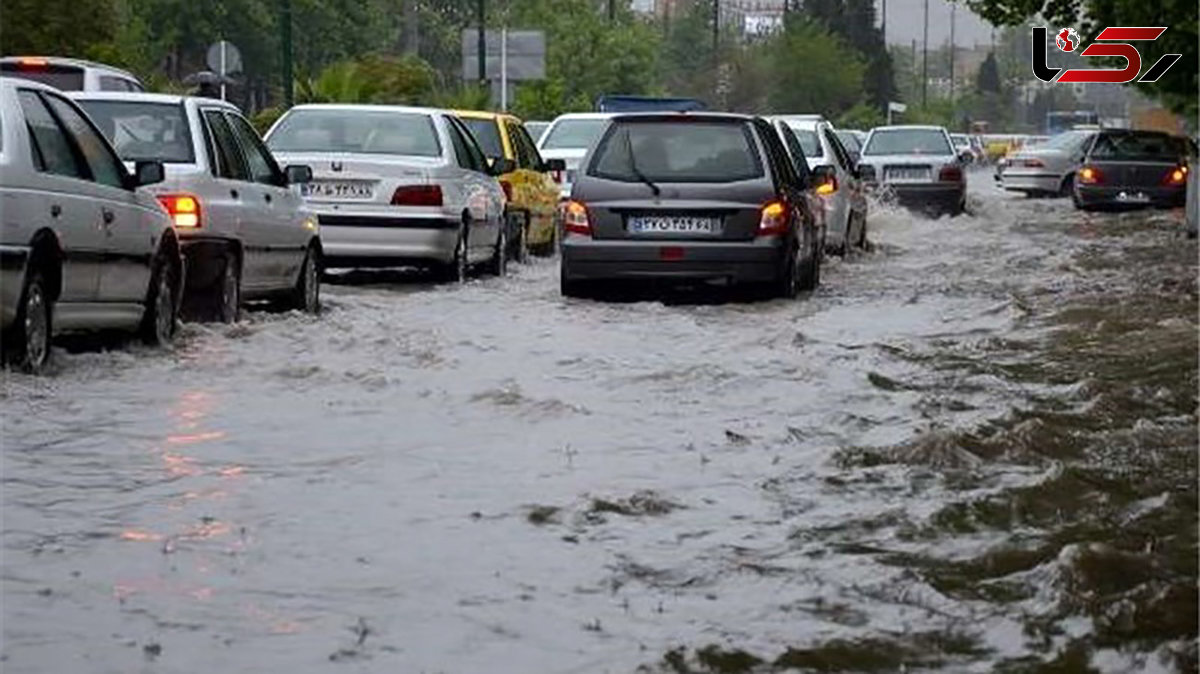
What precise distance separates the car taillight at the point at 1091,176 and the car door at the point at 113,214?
26.1 meters

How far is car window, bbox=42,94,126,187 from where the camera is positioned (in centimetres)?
1159

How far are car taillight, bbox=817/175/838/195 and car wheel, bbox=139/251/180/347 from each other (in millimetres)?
9267

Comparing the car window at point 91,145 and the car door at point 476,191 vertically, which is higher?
the car window at point 91,145

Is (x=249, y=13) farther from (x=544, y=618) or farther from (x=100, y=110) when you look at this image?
(x=544, y=618)

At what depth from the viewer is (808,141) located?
2584 centimetres

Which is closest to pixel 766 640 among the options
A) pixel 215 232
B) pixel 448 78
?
pixel 215 232

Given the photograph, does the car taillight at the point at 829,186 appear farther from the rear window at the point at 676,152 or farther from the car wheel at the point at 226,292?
the car wheel at the point at 226,292

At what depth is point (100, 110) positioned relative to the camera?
47.9 ft

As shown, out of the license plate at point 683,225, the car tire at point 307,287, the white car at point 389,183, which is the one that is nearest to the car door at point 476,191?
the white car at point 389,183

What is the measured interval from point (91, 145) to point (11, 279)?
1664mm

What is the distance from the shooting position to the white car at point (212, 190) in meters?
13.9

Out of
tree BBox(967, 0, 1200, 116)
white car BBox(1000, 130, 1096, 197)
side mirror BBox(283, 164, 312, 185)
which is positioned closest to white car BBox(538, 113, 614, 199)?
tree BBox(967, 0, 1200, 116)

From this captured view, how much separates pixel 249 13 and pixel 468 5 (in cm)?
3098

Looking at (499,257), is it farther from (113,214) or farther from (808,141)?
(113,214)
